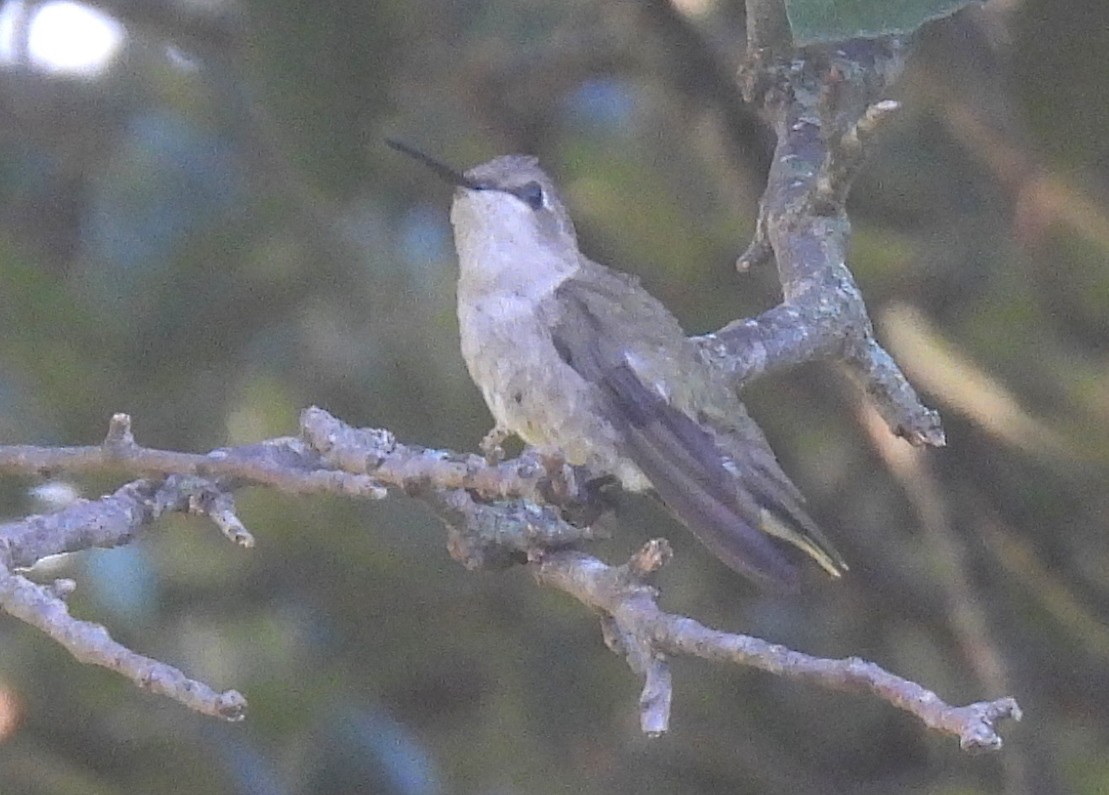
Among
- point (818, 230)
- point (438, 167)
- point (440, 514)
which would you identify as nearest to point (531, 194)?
point (438, 167)

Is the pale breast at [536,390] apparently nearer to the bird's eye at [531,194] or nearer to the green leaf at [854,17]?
the bird's eye at [531,194]

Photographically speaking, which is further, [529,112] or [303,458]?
[529,112]

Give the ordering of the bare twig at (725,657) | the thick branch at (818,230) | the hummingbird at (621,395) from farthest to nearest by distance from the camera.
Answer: the hummingbird at (621,395) < the thick branch at (818,230) < the bare twig at (725,657)

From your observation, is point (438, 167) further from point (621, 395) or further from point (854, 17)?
point (854, 17)

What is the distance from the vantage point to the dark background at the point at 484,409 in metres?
2.87

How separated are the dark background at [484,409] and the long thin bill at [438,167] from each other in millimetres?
64

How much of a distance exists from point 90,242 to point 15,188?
309 millimetres

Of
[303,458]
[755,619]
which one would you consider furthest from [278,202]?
[303,458]

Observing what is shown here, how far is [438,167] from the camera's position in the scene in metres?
2.67

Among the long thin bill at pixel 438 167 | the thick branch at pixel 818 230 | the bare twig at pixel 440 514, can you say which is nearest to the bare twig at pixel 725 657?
the bare twig at pixel 440 514

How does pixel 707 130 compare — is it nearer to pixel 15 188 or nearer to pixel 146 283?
pixel 146 283

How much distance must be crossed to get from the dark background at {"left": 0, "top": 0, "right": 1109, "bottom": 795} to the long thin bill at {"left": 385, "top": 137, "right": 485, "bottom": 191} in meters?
0.06

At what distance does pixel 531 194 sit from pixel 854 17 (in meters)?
1.64

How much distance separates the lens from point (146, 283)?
2965 mm
